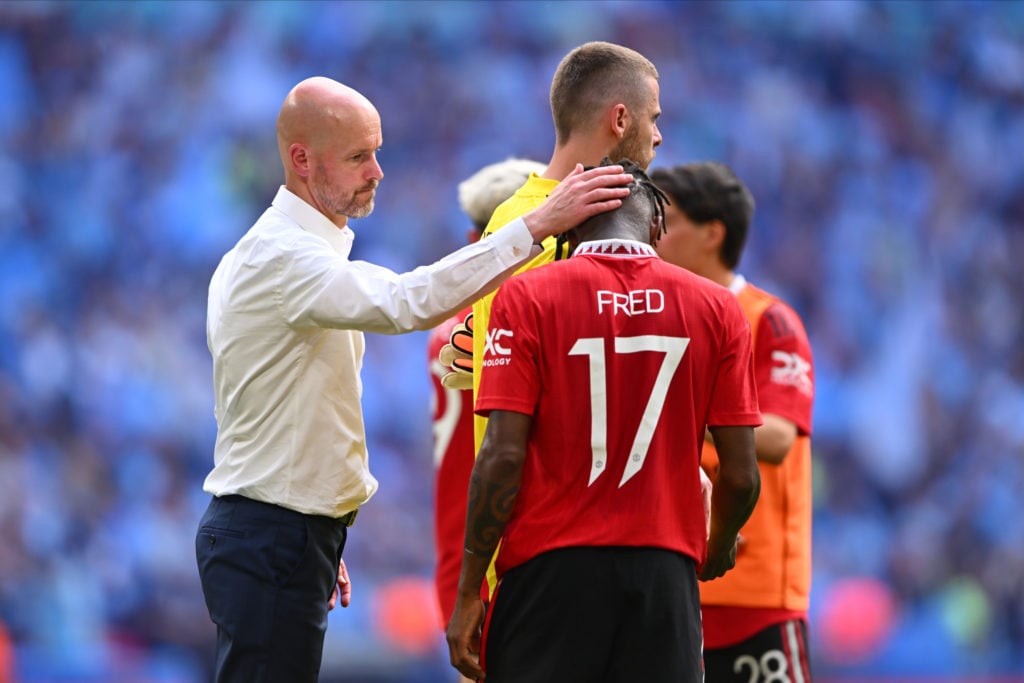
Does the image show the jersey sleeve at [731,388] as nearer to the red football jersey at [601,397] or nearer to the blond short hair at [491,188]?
the red football jersey at [601,397]

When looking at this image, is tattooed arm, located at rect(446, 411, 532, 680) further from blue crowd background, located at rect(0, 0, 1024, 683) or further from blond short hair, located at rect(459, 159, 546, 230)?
blue crowd background, located at rect(0, 0, 1024, 683)

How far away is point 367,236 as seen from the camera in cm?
892

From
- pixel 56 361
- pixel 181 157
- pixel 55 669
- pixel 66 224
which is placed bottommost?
pixel 55 669

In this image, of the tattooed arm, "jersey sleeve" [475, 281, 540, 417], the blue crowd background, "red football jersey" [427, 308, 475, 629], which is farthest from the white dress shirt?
the blue crowd background

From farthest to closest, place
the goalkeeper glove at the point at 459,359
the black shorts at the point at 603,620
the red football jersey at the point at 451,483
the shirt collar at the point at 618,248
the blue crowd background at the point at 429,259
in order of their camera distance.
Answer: the blue crowd background at the point at 429,259 → the red football jersey at the point at 451,483 → the goalkeeper glove at the point at 459,359 → the shirt collar at the point at 618,248 → the black shorts at the point at 603,620

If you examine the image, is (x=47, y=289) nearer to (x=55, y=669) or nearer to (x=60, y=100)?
(x=60, y=100)

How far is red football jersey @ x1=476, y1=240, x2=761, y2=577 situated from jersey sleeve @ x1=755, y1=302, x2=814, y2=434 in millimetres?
1265

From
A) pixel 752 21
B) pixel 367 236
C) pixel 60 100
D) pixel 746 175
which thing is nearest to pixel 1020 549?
pixel 746 175

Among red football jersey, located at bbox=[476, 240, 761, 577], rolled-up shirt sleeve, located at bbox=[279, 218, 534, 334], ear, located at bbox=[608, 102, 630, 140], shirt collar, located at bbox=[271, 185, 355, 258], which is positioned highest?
ear, located at bbox=[608, 102, 630, 140]

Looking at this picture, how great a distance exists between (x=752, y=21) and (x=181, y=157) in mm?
4153

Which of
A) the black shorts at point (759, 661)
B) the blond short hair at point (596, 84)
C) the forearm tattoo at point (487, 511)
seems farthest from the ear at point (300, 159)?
the black shorts at point (759, 661)

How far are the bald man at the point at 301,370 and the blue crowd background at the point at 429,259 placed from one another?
514 centimetres

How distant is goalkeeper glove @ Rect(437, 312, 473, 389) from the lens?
3291 mm

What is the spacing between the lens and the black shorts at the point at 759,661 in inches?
152
